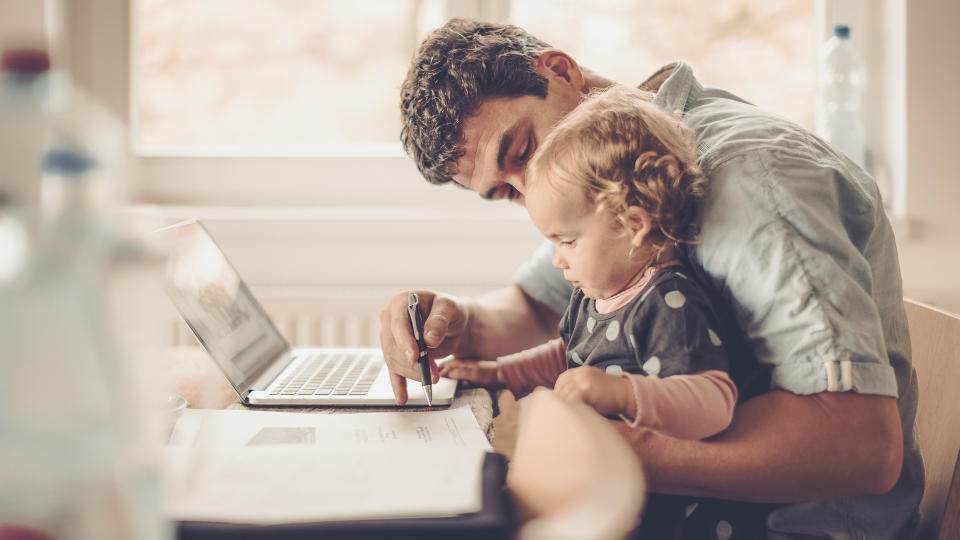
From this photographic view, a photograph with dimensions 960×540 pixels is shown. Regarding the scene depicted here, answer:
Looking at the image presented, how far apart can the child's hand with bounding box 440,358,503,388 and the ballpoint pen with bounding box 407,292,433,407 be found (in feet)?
0.32

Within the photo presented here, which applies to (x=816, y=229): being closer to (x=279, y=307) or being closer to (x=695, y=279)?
(x=695, y=279)

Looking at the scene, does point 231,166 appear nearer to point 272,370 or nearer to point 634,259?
point 272,370

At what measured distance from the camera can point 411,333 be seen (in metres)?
1.12

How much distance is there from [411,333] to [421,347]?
0.12 ft

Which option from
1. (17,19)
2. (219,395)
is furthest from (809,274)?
(17,19)

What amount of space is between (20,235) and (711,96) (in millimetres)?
967

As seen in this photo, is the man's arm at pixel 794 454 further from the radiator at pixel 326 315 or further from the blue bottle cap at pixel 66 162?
the radiator at pixel 326 315

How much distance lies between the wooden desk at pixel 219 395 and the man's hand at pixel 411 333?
0.06 metres

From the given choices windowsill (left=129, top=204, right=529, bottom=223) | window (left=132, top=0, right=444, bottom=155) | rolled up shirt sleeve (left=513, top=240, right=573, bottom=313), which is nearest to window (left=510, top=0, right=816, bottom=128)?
window (left=132, top=0, right=444, bottom=155)

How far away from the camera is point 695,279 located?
35.8 inches

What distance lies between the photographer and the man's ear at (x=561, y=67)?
1.24 m

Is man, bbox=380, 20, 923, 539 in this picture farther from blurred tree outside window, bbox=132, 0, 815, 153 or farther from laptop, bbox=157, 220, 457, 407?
blurred tree outside window, bbox=132, 0, 815, 153

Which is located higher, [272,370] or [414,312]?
[414,312]

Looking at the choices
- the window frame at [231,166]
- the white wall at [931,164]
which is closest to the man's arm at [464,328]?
the window frame at [231,166]
